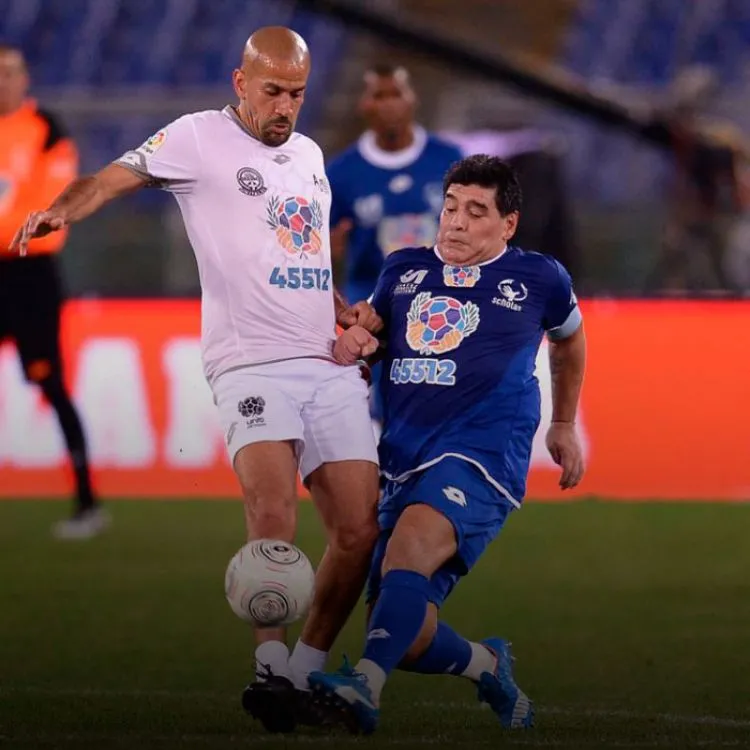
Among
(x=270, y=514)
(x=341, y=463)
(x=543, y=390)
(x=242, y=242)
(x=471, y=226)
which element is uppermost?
(x=471, y=226)

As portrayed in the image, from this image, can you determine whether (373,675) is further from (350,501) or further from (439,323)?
(439,323)

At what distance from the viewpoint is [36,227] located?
200 inches

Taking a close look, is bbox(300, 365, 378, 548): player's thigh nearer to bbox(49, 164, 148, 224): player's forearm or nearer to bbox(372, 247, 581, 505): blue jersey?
bbox(372, 247, 581, 505): blue jersey

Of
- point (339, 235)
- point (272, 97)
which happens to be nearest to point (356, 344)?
point (272, 97)

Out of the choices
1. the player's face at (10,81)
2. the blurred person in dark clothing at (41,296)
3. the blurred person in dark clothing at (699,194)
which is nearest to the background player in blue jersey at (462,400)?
the blurred person in dark clothing at (41,296)

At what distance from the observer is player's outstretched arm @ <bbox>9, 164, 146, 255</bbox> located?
509 cm

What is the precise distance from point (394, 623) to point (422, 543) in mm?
284

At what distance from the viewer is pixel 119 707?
5605mm

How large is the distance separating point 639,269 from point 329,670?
8101mm

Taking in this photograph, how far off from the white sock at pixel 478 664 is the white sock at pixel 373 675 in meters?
0.47

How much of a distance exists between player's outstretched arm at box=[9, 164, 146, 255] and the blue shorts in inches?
49.1

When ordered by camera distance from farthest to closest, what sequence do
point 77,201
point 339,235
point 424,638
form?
point 339,235
point 77,201
point 424,638

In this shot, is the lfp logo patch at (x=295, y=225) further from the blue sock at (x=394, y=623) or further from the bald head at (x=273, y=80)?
the blue sock at (x=394, y=623)

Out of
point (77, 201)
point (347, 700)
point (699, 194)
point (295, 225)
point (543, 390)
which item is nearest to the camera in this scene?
point (347, 700)
